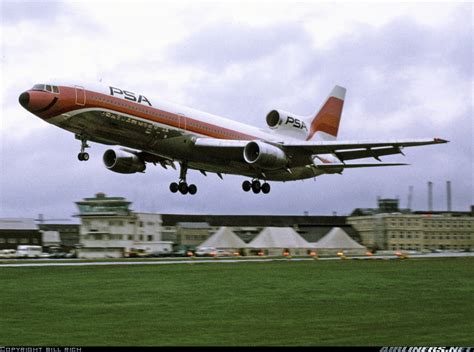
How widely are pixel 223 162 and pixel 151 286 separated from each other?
11.0 meters

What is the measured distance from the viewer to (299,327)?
103ft

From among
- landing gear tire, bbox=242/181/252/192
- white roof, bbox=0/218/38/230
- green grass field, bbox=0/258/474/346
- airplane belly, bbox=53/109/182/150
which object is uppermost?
airplane belly, bbox=53/109/182/150

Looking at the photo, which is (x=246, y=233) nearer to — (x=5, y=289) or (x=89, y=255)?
(x=89, y=255)

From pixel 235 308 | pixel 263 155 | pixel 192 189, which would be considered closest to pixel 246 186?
pixel 192 189

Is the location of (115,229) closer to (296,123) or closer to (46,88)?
(296,123)

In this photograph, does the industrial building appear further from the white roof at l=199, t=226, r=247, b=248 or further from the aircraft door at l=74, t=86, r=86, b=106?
the aircraft door at l=74, t=86, r=86, b=106

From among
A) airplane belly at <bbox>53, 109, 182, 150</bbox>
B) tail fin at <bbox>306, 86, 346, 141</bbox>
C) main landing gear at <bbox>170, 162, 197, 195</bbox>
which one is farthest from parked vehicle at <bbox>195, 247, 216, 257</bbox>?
airplane belly at <bbox>53, 109, 182, 150</bbox>

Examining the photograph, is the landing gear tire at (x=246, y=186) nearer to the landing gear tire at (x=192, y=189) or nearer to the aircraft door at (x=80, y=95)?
the landing gear tire at (x=192, y=189)

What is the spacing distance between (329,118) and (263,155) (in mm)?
17454

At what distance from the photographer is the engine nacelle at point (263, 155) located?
50312 millimetres

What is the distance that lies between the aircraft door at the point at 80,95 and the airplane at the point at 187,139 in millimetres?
61

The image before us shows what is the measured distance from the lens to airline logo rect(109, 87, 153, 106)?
46.4 m

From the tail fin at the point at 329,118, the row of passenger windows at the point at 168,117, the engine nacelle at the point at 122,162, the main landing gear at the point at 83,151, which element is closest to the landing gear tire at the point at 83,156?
the main landing gear at the point at 83,151

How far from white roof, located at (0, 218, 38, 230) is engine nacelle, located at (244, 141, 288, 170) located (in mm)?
119060
